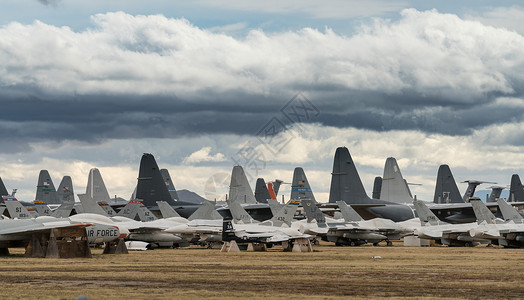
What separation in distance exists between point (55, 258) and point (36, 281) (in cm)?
1825

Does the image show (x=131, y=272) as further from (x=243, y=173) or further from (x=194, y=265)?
(x=243, y=173)

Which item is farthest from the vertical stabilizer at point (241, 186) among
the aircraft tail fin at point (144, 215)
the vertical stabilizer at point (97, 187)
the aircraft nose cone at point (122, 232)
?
the aircraft nose cone at point (122, 232)

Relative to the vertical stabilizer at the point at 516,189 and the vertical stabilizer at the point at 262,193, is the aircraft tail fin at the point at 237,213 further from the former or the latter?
the vertical stabilizer at the point at 516,189

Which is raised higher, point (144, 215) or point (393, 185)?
point (393, 185)

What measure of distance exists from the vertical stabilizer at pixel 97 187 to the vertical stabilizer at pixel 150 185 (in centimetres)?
2423

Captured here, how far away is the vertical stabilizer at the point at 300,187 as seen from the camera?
120m

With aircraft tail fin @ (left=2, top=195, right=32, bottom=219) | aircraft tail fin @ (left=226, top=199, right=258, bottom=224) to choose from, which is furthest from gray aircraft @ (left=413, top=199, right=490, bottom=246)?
aircraft tail fin @ (left=2, top=195, right=32, bottom=219)

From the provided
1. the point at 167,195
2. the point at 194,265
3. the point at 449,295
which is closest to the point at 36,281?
the point at 194,265

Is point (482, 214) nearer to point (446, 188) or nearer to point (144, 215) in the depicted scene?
point (144, 215)

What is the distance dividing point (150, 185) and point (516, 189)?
7519cm

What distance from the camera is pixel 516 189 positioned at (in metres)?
147

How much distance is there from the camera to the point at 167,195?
111 metres

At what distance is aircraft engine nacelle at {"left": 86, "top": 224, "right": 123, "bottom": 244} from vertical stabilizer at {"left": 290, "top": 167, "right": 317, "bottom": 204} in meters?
63.8

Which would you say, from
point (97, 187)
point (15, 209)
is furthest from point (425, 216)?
point (97, 187)
